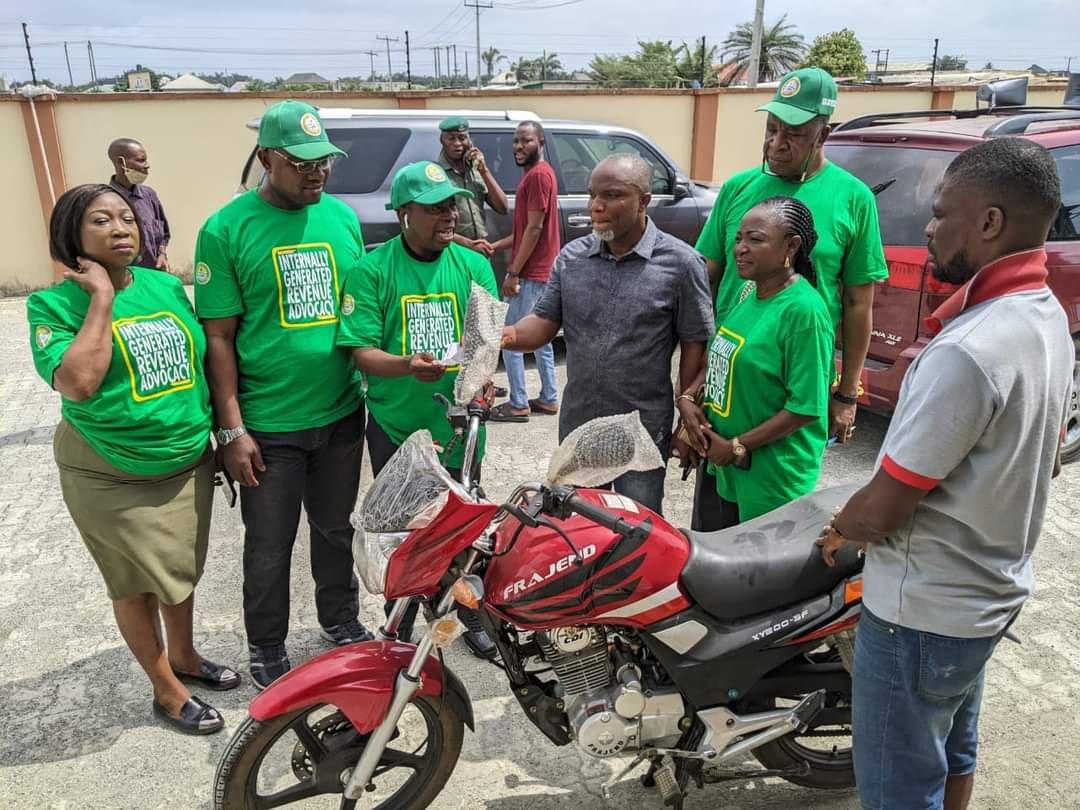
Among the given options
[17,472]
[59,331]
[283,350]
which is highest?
[59,331]

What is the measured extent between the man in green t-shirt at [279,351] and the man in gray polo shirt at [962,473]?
5.98 ft

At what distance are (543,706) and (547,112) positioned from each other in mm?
11655

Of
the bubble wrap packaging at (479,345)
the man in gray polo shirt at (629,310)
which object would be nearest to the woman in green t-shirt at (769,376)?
the man in gray polo shirt at (629,310)

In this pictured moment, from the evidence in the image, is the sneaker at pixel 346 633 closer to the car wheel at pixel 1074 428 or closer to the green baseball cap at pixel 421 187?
the green baseball cap at pixel 421 187

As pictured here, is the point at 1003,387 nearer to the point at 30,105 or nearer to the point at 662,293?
the point at 662,293

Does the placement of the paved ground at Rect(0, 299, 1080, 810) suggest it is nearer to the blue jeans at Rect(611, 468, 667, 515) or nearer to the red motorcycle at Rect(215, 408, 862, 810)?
the red motorcycle at Rect(215, 408, 862, 810)

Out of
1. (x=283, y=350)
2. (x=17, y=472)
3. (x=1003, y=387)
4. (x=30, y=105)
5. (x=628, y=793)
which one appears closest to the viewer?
(x=1003, y=387)

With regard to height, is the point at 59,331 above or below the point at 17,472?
above

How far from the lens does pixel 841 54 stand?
34969mm

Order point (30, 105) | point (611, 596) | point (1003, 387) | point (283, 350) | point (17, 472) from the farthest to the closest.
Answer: point (30, 105) < point (17, 472) < point (283, 350) < point (611, 596) < point (1003, 387)

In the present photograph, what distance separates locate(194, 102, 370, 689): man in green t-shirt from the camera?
2.75m

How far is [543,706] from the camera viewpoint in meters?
2.32

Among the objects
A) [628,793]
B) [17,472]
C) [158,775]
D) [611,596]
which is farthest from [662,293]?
[17,472]

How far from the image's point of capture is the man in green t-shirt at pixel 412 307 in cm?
281
